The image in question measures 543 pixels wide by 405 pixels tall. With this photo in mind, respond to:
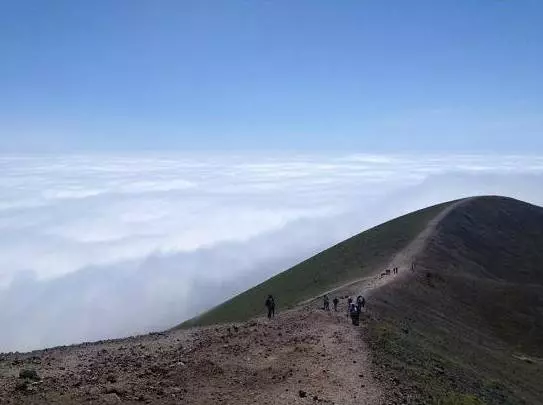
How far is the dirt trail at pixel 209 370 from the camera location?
59.4 feet

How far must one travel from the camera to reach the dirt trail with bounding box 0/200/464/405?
18109mm

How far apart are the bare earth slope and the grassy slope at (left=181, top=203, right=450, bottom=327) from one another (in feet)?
27.2

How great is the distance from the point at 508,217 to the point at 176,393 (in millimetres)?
81354

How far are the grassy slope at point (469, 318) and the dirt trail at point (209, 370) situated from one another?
1.95m

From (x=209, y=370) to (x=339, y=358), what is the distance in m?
5.36

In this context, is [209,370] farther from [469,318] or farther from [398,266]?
[398,266]

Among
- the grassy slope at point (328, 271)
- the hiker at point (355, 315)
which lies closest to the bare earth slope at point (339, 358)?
the hiker at point (355, 315)

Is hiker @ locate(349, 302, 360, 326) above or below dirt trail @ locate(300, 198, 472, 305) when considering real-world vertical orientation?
below

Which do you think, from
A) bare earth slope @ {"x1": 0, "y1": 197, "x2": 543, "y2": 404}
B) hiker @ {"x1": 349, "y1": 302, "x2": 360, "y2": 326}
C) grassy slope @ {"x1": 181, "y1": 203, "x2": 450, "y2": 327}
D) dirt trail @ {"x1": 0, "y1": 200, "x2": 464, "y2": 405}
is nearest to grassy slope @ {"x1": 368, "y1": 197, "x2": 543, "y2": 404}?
bare earth slope @ {"x1": 0, "y1": 197, "x2": 543, "y2": 404}

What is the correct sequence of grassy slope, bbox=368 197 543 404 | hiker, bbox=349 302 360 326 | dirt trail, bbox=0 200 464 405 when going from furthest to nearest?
hiker, bbox=349 302 360 326, grassy slope, bbox=368 197 543 404, dirt trail, bbox=0 200 464 405

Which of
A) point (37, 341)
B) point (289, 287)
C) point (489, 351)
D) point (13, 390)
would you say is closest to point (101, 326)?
point (37, 341)

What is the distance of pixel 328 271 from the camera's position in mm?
68000

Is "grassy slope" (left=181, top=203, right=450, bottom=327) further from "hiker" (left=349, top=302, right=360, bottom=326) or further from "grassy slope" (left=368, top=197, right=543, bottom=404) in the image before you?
"hiker" (left=349, top=302, right=360, bottom=326)

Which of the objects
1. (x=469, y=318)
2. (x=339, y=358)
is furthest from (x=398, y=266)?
(x=339, y=358)
